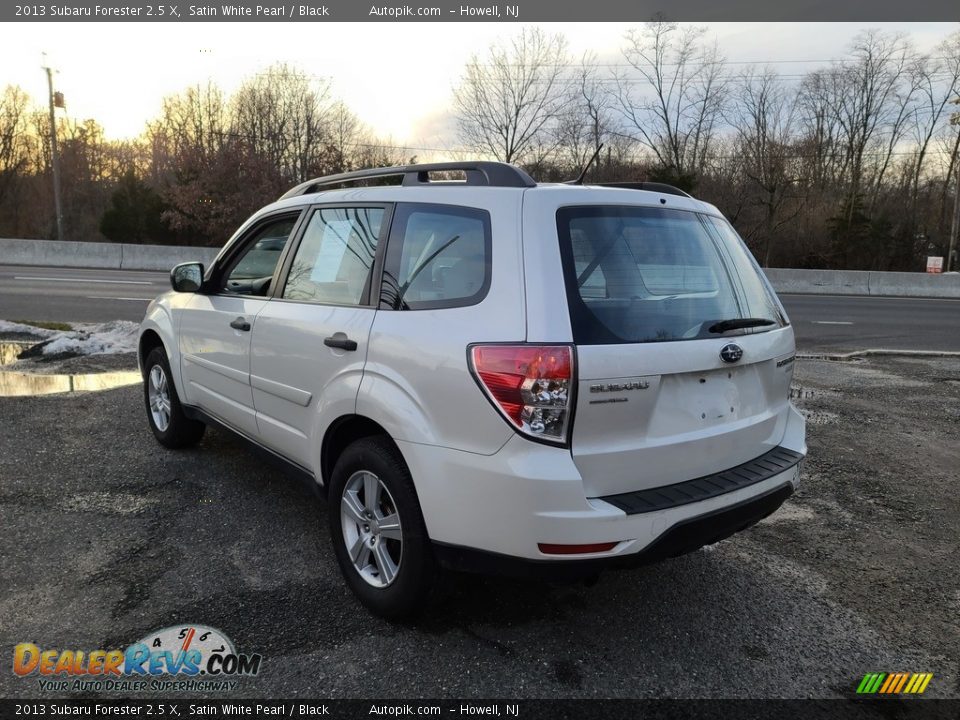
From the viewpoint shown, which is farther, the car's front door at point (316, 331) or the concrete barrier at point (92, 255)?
the concrete barrier at point (92, 255)

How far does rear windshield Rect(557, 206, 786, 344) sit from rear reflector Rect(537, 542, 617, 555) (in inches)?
27.9

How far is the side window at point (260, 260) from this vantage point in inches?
152

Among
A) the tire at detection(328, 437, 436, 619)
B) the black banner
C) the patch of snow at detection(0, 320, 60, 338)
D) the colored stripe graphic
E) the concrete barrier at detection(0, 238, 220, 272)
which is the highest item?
the concrete barrier at detection(0, 238, 220, 272)

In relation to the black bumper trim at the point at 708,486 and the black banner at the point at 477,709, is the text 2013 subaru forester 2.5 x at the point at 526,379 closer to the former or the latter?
the black bumper trim at the point at 708,486

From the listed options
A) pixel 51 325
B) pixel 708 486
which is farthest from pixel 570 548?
pixel 51 325

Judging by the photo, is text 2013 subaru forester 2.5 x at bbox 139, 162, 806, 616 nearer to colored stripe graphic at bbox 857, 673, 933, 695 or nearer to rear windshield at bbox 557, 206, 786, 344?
rear windshield at bbox 557, 206, 786, 344

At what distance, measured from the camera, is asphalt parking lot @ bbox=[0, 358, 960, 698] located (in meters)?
2.54

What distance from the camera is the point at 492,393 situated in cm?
231

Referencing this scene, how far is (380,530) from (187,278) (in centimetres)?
246

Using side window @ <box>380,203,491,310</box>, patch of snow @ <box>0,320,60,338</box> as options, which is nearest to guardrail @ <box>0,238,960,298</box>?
patch of snow @ <box>0,320,60,338</box>

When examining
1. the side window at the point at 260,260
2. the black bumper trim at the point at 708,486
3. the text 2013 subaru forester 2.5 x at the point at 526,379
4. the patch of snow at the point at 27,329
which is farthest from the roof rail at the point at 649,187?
the patch of snow at the point at 27,329

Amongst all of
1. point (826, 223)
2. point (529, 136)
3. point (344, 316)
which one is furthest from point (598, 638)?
point (826, 223)

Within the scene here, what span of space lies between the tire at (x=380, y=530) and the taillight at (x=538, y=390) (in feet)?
1.94

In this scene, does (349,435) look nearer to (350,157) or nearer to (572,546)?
(572,546)
